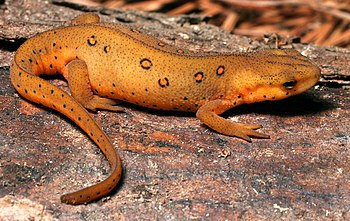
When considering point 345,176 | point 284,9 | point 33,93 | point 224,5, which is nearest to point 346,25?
point 284,9

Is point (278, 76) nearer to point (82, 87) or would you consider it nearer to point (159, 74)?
point (159, 74)

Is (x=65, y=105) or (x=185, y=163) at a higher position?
(x=65, y=105)

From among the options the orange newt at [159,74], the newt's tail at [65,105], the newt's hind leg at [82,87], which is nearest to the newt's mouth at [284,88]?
the orange newt at [159,74]

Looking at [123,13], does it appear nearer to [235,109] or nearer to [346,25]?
[235,109]

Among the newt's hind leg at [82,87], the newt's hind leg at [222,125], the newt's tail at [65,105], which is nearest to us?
the newt's tail at [65,105]

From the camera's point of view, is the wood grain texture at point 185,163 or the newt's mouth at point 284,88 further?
the newt's mouth at point 284,88

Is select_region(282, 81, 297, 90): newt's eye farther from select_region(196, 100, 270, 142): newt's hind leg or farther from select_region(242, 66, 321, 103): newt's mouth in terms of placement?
select_region(196, 100, 270, 142): newt's hind leg

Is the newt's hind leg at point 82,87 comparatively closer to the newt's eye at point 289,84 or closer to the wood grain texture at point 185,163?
the wood grain texture at point 185,163

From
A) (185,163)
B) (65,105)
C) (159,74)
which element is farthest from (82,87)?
(185,163)
